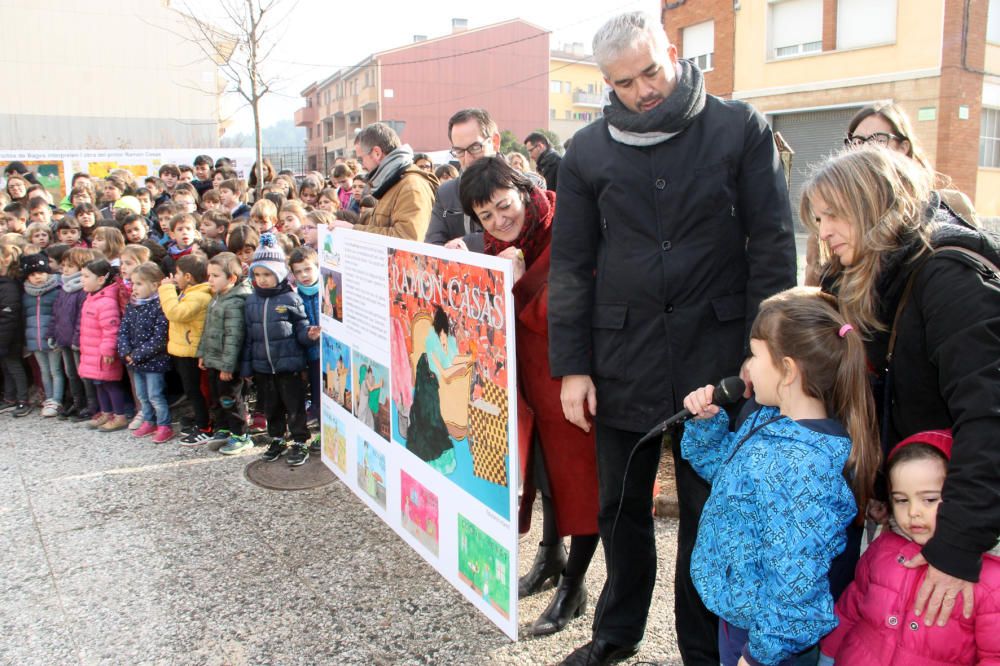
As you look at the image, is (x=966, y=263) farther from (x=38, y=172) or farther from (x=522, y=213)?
(x=38, y=172)

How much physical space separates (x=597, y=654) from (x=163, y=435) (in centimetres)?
425

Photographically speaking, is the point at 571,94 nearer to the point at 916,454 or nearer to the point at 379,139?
the point at 379,139

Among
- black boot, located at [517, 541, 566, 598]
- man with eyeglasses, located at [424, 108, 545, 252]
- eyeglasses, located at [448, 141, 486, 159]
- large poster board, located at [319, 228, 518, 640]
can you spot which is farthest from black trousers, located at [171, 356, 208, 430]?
black boot, located at [517, 541, 566, 598]

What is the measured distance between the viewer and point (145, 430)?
6.05 metres

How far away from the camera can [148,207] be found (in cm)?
1020

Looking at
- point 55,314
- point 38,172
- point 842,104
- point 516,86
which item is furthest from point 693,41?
point 516,86

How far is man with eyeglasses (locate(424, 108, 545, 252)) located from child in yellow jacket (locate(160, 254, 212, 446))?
2.35 meters

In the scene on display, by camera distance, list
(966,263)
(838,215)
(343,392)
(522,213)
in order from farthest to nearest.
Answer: (343,392)
(522,213)
(838,215)
(966,263)

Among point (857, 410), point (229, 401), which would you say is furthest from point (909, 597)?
point (229, 401)

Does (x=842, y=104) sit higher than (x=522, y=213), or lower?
higher

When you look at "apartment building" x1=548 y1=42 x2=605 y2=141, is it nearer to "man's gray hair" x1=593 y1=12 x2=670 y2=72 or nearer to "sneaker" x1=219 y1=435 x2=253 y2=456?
"sneaker" x1=219 y1=435 x2=253 y2=456

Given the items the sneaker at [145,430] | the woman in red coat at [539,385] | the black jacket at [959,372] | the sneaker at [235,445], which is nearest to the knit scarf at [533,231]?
the woman in red coat at [539,385]

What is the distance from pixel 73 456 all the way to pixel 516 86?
2007 inches

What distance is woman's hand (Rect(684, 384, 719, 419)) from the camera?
2.08 m
